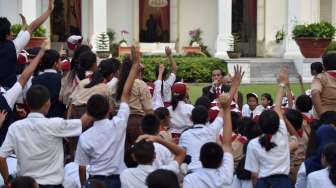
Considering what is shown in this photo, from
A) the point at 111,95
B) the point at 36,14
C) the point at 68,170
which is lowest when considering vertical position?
the point at 68,170

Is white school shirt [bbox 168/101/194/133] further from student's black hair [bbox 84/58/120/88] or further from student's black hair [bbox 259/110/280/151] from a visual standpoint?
student's black hair [bbox 259/110/280/151]

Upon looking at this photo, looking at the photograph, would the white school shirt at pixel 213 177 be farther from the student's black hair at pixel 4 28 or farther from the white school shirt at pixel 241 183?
the student's black hair at pixel 4 28

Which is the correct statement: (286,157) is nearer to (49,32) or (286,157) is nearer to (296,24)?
(296,24)

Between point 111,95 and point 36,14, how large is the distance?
24187 millimetres

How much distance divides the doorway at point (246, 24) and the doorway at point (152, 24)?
11.0 ft

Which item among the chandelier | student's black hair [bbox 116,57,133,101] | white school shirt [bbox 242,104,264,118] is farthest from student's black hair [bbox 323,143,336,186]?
the chandelier

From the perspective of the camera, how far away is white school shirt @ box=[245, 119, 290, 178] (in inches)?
287

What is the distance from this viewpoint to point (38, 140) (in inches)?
248

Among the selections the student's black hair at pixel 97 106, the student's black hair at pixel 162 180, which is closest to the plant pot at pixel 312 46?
the student's black hair at pixel 97 106

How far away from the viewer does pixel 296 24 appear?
103 feet

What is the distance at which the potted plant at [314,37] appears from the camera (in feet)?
92.2

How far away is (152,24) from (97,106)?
92.9 ft

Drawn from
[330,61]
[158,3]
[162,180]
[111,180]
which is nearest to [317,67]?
[330,61]

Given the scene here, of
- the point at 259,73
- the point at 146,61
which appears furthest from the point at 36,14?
the point at 259,73
